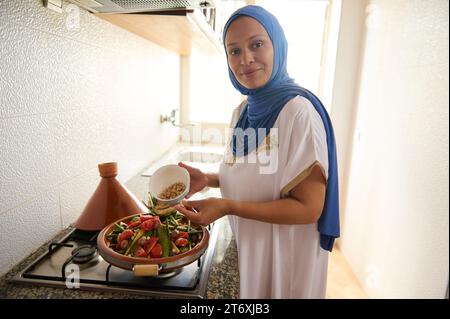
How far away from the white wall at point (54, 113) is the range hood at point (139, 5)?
51 millimetres

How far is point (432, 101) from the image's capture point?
1.00 m

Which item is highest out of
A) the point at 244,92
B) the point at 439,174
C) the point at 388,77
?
the point at 388,77

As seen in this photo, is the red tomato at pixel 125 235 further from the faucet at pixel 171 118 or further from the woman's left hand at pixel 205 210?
the faucet at pixel 171 118

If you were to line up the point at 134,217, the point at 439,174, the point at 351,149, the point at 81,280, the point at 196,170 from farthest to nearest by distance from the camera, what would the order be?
the point at 351,149
the point at 439,174
the point at 196,170
the point at 134,217
the point at 81,280

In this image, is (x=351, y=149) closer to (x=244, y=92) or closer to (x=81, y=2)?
(x=244, y=92)

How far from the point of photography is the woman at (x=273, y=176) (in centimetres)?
55

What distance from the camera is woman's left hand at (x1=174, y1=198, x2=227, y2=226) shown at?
0.53 meters

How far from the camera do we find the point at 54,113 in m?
0.64

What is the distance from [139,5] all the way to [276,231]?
62cm

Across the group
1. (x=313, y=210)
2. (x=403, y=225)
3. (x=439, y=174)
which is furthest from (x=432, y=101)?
(x=313, y=210)

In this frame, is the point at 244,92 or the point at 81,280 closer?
the point at 81,280

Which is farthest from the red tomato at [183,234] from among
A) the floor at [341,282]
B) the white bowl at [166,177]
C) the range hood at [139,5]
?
the floor at [341,282]

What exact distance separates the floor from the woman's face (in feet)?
4.48
